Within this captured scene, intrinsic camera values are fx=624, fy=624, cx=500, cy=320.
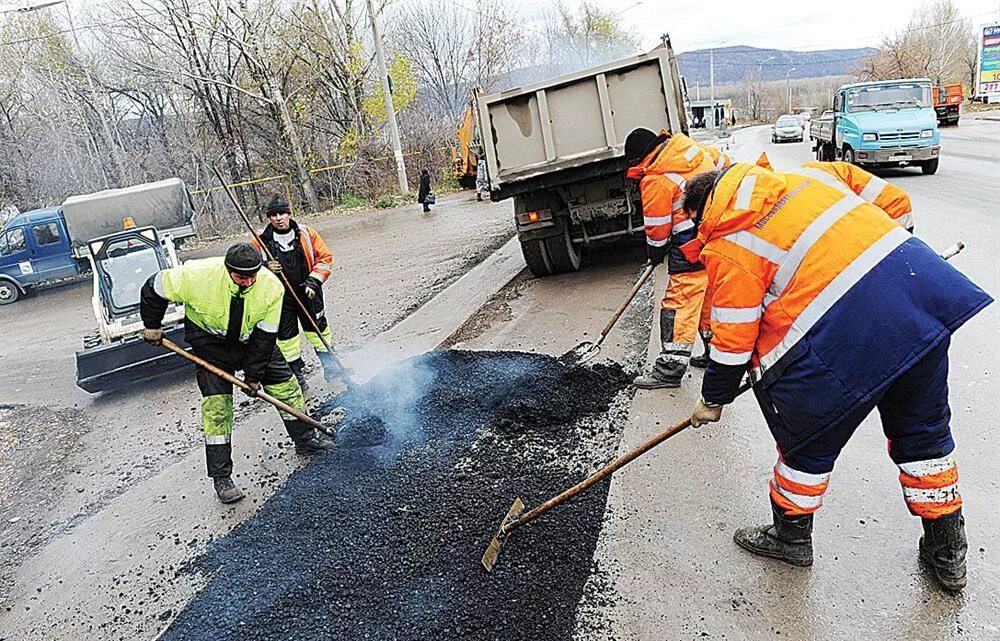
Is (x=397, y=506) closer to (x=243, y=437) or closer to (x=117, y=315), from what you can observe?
(x=243, y=437)

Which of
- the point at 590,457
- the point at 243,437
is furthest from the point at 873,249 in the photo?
the point at 243,437

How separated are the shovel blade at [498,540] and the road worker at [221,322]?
73.0 inches

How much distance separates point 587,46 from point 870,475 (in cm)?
5000

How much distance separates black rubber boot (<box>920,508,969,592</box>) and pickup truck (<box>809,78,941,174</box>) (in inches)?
472

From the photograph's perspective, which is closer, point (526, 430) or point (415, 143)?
point (526, 430)

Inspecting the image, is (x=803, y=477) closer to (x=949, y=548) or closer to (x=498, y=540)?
(x=949, y=548)

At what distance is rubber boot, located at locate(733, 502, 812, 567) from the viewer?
8.42 ft

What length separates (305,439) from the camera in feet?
13.8

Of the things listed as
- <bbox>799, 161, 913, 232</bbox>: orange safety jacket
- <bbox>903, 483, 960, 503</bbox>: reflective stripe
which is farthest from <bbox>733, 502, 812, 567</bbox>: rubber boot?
<bbox>799, 161, 913, 232</bbox>: orange safety jacket

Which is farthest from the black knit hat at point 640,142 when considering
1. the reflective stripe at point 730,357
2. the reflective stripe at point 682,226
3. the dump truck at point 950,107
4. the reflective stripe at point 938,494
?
the dump truck at point 950,107

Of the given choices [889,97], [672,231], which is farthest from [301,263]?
[889,97]

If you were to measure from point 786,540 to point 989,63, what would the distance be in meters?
44.7

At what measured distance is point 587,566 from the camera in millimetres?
2750

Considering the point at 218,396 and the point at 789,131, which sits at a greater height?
the point at 789,131
